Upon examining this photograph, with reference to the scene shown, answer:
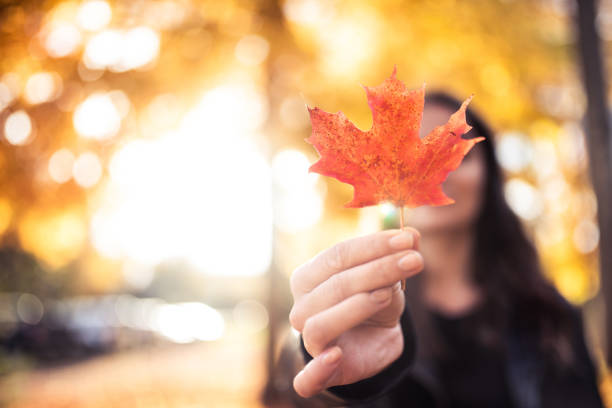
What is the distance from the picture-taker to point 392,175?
867mm

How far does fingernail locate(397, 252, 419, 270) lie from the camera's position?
0.85m

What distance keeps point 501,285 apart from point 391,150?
5.90ft

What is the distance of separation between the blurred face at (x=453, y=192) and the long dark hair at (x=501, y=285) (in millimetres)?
121

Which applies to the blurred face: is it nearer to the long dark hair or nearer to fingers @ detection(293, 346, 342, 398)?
Result: the long dark hair

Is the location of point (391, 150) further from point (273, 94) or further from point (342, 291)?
point (273, 94)

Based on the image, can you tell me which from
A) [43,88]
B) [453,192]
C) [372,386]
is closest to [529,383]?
[453,192]

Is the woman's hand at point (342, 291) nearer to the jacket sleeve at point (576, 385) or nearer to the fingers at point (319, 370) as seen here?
the fingers at point (319, 370)

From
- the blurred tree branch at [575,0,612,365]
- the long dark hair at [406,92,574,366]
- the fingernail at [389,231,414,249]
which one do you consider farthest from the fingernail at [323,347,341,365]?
the blurred tree branch at [575,0,612,365]

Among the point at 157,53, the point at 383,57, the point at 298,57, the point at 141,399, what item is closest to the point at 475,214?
the point at 383,57

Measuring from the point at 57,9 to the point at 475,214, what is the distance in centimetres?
326

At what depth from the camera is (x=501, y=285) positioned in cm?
235

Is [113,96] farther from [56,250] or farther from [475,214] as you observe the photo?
[475,214]

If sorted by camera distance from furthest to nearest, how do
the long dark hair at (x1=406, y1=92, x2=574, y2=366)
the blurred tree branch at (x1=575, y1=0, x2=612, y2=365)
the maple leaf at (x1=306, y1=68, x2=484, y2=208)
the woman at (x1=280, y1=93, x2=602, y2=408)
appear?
1. the blurred tree branch at (x1=575, y1=0, x2=612, y2=365)
2. the long dark hair at (x1=406, y1=92, x2=574, y2=366)
3. the woman at (x1=280, y1=93, x2=602, y2=408)
4. the maple leaf at (x1=306, y1=68, x2=484, y2=208)

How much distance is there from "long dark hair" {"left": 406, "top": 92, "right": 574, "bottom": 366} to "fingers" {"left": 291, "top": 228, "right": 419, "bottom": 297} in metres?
1.13
